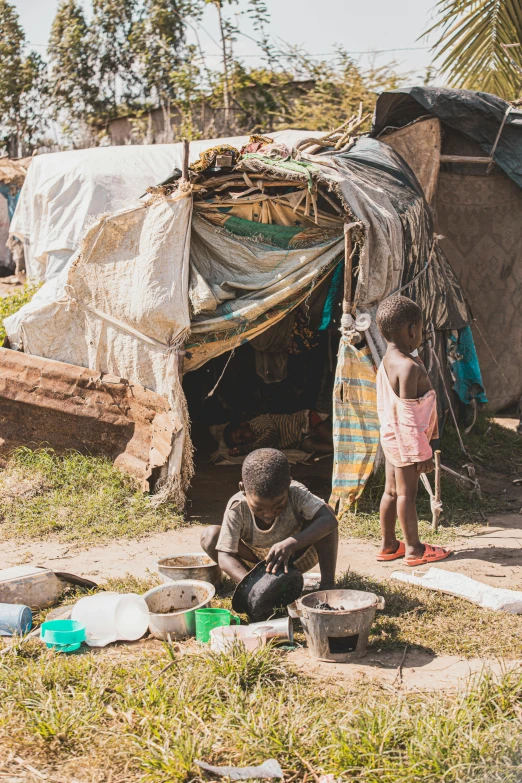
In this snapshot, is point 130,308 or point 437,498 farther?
point 130,308

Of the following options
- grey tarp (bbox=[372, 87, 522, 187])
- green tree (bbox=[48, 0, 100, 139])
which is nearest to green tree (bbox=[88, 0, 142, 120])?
green tree (bbox=[48, 0, 100, 139])

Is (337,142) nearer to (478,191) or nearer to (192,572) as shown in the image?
(478,191)

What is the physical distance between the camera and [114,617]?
4.00 metres

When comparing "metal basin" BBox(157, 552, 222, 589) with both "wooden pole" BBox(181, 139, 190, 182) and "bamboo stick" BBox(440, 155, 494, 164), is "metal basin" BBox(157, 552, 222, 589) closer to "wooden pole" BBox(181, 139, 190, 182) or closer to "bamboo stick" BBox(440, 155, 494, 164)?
"wooden pole" BBox(181, 139, 190, 182)

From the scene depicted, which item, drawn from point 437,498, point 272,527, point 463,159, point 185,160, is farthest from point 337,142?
point 272,527

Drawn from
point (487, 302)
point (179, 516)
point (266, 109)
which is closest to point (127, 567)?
point (179, 516)

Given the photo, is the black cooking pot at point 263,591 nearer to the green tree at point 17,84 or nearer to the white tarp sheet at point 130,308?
the white tarp sheet at point 130,308

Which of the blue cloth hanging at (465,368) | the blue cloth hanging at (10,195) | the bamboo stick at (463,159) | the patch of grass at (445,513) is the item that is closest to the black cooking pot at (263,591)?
the patch of grass at (445,513)

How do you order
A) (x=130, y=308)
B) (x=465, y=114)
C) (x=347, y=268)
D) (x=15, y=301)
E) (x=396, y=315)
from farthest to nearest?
1. (x=15, y=301)
2. (x=465, y=114)
3. (x=130, y=308)
4. (x=347, y=268)
5. (x=396, y=315)

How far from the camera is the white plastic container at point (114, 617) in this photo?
4.01 metres

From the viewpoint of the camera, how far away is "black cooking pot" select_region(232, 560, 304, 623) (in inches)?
153

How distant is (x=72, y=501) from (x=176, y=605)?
2.33 metres

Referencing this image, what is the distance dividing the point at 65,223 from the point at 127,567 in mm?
6621

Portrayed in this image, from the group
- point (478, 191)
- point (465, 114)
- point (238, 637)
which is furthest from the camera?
point (478, 191)
